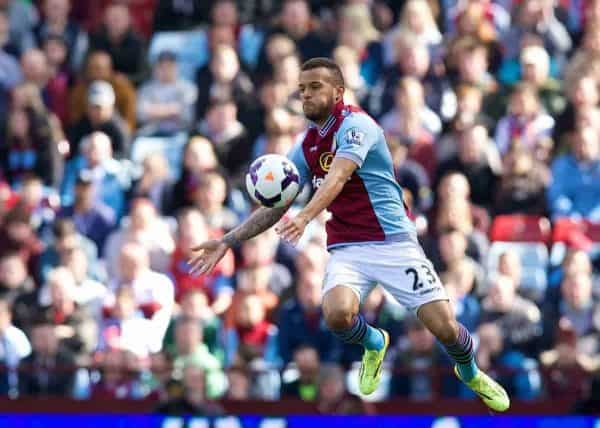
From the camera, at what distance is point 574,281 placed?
1680 cm

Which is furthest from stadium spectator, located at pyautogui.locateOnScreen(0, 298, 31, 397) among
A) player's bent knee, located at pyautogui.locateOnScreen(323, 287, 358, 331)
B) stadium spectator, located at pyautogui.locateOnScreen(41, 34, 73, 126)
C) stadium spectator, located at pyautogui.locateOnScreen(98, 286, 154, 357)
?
player's bent knee, located at pyautogui.locateOnScreen(323, 287, 358, 331)

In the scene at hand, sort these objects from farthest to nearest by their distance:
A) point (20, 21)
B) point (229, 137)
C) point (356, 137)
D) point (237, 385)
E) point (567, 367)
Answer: point (20, 21) < point (229, 137) < point (237, 385) < point (567, 367) < point (356, 137)

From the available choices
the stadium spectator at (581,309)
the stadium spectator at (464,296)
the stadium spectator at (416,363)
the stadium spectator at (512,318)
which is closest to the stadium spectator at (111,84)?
the stadium spectator at (464,296)

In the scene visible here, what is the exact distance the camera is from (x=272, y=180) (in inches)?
475

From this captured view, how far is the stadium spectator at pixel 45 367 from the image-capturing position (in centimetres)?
1667

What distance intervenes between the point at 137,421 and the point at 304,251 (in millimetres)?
2480

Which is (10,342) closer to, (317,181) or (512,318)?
A: (512,318)

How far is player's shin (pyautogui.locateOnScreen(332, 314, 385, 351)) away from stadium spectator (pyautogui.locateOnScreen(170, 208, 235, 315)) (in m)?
4.45

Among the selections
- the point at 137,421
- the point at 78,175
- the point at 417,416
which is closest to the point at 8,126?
the point at 78,175

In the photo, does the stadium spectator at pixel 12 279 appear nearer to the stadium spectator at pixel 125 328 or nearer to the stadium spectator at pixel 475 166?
the stadium spectator at pixel 125 328

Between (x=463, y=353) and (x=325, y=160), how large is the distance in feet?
5.78

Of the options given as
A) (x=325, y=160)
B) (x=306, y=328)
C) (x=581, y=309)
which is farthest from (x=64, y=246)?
(x=325, y=160)

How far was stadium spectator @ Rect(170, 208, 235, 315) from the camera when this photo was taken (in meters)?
17.5

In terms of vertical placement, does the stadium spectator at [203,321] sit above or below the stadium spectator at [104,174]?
below
